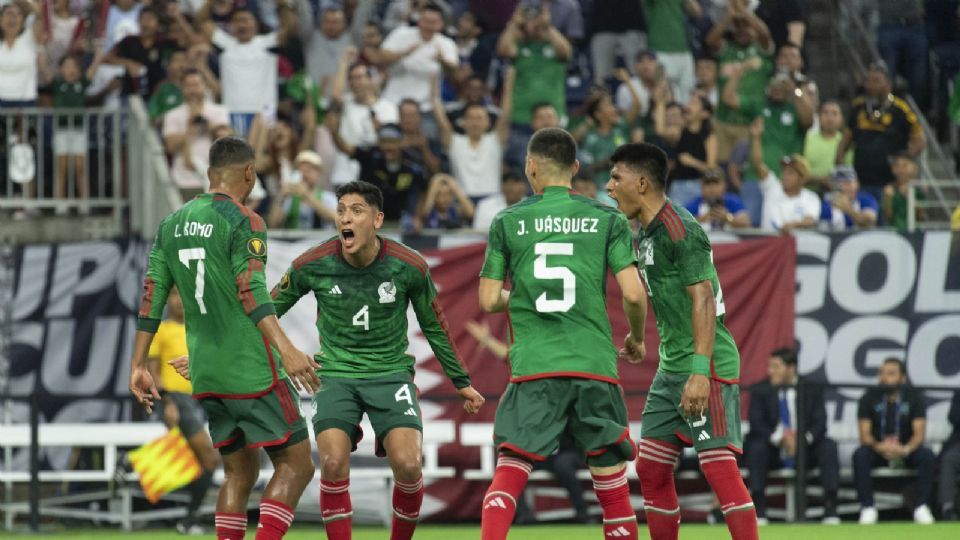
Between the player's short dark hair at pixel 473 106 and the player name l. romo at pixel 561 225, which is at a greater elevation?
the player's short dark hair at pixel 473 106

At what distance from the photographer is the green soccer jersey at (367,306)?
9.83 metres

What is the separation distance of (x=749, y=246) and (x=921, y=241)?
5.47ft

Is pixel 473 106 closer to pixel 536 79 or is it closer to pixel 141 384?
pixel 536 79

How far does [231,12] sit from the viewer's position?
65.7ft

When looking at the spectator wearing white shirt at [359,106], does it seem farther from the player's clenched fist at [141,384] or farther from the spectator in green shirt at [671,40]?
the player's clenched fist at [141,384]

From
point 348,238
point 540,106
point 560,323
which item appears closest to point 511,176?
point 540,106

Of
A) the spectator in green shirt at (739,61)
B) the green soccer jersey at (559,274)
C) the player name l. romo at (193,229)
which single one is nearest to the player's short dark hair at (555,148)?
the green soccer jersey at (559,274)

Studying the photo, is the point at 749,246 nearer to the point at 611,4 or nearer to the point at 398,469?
the point at 611,4

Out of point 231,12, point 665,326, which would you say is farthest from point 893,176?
point 665,326

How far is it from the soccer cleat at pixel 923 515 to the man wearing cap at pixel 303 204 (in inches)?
247

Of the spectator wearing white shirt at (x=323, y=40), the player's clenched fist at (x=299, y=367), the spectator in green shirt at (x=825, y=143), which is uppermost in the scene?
the spectator wearing white shirt at (x=323, y=40)

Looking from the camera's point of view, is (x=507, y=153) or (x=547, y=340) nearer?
(x=547, y=340)

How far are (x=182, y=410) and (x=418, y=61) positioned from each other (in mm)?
5977

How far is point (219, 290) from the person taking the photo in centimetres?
924
